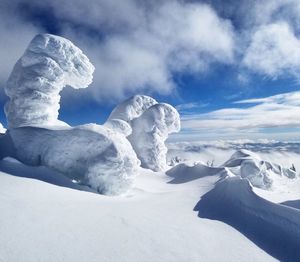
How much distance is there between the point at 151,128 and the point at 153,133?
0.63 m

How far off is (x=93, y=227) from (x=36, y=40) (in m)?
14.4

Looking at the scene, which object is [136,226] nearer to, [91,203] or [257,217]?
[91,203]

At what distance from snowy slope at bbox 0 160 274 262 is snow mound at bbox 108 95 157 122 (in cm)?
2108

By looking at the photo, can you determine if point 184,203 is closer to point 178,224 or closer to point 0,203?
point 178,224

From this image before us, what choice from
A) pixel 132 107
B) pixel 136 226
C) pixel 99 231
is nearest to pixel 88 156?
pixel 136 226

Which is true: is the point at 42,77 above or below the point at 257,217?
above

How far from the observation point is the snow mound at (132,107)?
31.3 metres

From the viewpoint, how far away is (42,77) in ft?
60.5

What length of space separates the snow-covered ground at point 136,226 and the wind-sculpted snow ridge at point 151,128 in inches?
700

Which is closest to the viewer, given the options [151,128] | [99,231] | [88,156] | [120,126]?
[99,231]

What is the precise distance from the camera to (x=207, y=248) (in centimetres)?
705

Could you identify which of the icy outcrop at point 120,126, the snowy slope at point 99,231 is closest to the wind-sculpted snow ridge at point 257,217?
the snowy slope at point 99,231

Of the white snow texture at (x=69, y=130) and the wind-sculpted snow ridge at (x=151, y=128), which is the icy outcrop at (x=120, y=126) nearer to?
the white snow texture at (x=69, y=130)

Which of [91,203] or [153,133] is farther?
[153,133]
